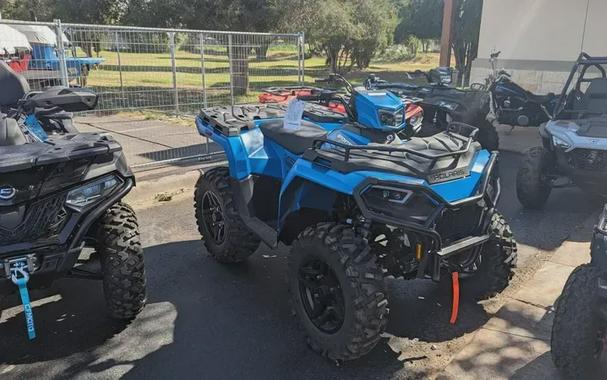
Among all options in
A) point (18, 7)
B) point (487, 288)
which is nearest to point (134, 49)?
point (487, 288)

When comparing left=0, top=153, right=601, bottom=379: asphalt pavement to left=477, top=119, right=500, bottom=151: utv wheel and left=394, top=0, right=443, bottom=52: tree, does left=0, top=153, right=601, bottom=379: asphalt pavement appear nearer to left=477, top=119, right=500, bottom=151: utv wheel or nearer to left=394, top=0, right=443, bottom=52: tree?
left=477, top=119, right=500, bottom=151: utv wheel

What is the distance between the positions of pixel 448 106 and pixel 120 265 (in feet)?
19.3

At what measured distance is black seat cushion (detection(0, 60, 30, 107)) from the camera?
4082 millimetres

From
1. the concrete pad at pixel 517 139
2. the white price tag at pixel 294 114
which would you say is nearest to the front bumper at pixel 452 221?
the white price tag at pixel 294 114

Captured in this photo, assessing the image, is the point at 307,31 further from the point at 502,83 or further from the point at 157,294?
the point at 157,294

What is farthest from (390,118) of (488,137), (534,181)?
(488,137)

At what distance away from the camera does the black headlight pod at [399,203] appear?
9.43 ft

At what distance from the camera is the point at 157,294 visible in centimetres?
410

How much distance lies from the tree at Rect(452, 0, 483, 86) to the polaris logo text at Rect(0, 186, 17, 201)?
60.3 ft

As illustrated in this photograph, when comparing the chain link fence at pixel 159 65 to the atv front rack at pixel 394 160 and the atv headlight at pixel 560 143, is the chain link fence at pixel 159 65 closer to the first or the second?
the atv headlight at pixel 560 143

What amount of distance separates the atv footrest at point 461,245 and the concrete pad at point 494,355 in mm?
682

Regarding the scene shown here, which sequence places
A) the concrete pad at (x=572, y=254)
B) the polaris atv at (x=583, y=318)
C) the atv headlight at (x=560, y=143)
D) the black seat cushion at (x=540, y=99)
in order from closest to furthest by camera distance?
the polaris atv at (x=583, y=318), the concrete pad at (x=572, y=254), the atv headlight at (x=560, y=143), the black seat cushion at (x=540, y=99)

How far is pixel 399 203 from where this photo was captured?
293cm

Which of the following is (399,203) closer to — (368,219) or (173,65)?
(368,219)
